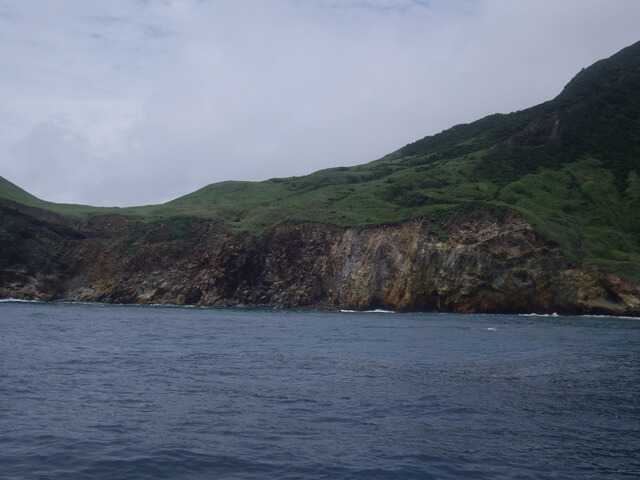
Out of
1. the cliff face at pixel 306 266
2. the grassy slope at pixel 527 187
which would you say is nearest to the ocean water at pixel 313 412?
the cliff face at pixel 306 266

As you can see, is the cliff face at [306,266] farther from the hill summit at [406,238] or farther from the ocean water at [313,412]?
the ocean water at [313,412]

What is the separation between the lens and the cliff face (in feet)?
283

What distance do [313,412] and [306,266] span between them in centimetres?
9007

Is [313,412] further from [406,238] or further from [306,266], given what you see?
[306,266]

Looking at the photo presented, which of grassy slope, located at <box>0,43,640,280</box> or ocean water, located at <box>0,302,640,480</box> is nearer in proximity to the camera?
ocean water, located at <box>0,302,640,480</box>

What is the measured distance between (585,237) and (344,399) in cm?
8809

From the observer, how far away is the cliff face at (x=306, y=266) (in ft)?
283

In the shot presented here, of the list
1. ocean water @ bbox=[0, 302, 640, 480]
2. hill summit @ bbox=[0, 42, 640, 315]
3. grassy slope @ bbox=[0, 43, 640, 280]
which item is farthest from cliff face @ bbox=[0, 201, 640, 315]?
ocean water @ bbox=[0, 302, 640, 480]

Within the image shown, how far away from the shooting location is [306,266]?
10969cm

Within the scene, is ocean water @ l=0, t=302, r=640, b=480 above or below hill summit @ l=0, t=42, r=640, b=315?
below

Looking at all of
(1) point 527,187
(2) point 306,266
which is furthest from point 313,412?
(1) point 527,187

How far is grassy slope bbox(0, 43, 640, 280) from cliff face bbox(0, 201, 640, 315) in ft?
14.4

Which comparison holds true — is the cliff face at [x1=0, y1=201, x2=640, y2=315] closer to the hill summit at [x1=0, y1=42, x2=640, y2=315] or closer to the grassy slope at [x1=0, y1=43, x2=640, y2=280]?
the hill summit at [x1=0, y1=42, x2=640, y2=315]

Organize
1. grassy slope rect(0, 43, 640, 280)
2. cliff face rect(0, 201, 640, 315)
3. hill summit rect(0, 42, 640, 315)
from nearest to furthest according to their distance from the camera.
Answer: cliff face rect(0, 201, 640, 315) → hill summit rect(0, 42, 640, 315) → grassy slope rect(0, 43, 640, 280)
